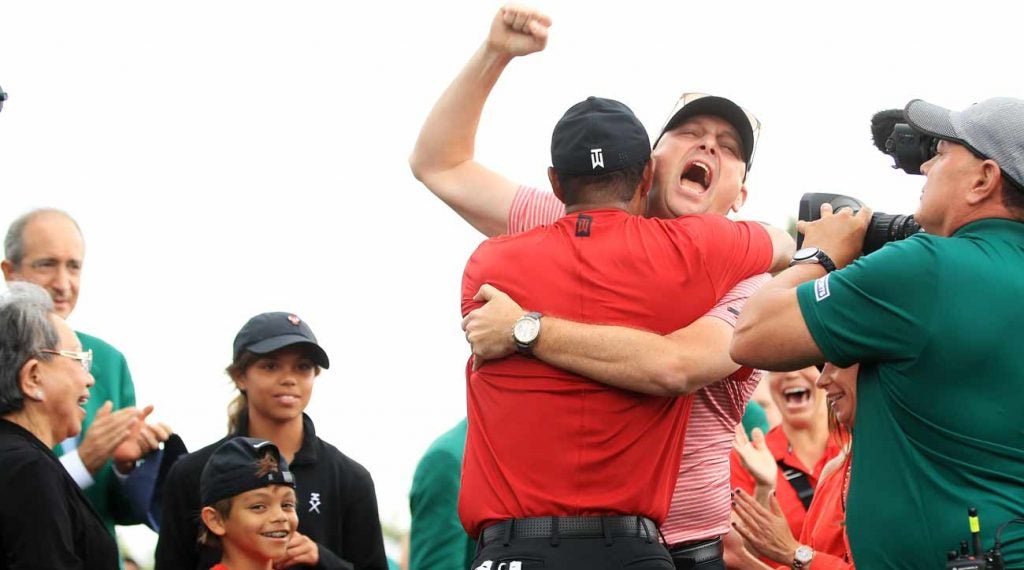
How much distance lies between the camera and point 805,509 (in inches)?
297

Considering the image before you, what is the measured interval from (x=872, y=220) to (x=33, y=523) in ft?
10.1

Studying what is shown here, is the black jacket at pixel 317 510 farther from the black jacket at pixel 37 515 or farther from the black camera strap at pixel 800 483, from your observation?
the black camera strap at pixel 800 483

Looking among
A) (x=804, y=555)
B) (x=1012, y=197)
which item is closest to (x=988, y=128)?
(x=1012, y=197)

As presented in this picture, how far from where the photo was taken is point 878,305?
4117mm

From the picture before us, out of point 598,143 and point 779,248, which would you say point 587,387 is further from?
point 779,248

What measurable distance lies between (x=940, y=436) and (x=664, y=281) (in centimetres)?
92

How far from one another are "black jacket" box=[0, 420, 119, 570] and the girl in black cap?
27.1 inches

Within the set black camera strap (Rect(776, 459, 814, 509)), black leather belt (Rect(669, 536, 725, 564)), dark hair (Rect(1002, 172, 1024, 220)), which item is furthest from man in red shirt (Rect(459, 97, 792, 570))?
black camera strap (Rect(776, 459, 814, 509))

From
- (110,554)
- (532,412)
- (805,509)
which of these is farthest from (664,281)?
(805,509)

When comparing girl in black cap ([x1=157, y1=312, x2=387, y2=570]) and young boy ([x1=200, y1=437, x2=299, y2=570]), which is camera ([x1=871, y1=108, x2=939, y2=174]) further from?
girl in black cap ([x1=157, y1=312, x2=387, y2=570])

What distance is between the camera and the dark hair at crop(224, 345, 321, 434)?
670cm

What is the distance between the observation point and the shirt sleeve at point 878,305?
4.10m

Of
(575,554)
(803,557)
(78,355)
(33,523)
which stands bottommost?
(803,557)

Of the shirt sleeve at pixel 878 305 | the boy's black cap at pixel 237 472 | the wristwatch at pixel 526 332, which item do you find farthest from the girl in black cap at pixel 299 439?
the shirt sleeve at pixel 878 305
